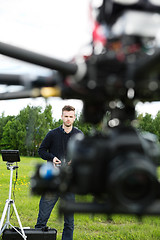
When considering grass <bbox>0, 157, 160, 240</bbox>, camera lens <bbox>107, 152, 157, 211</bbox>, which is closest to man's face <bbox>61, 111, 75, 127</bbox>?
grass <bbox>0, 157, 160, 240</bbox>

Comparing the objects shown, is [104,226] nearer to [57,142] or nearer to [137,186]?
[57,142]

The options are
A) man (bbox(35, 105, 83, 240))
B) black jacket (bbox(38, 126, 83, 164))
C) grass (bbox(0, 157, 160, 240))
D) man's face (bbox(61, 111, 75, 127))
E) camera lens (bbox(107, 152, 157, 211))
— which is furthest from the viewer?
grass (bbox(0, 157, 160, 240))

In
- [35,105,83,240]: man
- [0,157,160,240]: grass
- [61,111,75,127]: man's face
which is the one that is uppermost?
[61,111,75,127]: man's face

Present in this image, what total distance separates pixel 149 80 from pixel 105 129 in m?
0.39

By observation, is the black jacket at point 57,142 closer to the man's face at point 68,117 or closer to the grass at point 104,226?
the man's face at point 68,117

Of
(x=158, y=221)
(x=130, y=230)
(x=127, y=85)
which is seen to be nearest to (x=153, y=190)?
(x=127, y=85)

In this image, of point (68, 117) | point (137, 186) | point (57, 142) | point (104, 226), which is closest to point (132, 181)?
point (137, 186)

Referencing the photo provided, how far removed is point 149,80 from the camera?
123cm

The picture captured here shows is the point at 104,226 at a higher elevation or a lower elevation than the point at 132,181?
lower

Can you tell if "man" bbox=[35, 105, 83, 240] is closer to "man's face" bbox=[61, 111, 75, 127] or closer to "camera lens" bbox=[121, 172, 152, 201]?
"man's face" bbox=[61, 111, 75, 127]

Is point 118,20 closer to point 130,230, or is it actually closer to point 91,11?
point 91,11

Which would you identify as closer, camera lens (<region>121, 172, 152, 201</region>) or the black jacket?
camera lens (<region>121, 172, 152, 201</region>)

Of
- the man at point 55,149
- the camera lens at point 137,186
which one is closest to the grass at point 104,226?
the man at point 55,149

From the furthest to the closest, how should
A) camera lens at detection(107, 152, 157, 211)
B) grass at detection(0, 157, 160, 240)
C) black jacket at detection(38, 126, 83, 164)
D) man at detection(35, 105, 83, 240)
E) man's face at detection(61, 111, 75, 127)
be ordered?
grass at detection(0, 157, 160, 240) → black jacket at detection(38, 126, 83, 164) → man at detection(35, 105, 83, 240) → man's face at detection(61, 111, 75, 127) → camera lens at detection(107, 152, 157, 211)
